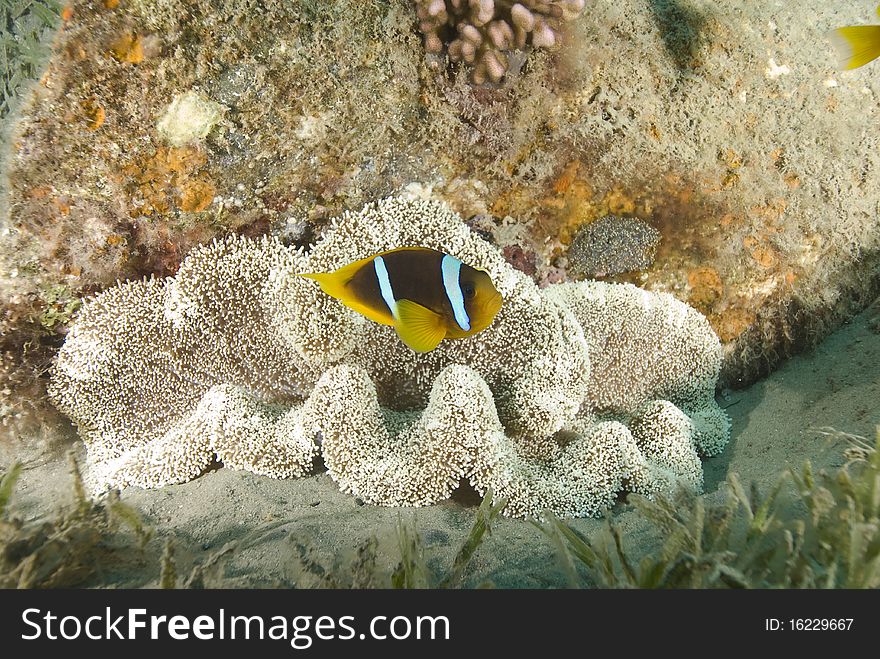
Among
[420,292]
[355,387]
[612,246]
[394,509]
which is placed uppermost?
[612,246]

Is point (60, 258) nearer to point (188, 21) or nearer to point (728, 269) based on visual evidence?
point (188, 21)

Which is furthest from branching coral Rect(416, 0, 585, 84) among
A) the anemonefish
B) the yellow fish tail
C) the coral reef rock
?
the yellow fish tail

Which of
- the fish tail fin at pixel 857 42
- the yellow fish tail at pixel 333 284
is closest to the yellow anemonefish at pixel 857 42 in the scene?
the fish tail fin at pixel 857 42

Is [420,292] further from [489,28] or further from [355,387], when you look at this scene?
[489,28]

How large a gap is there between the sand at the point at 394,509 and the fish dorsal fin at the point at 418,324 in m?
0.72

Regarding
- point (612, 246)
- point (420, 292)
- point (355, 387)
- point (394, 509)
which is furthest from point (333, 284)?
point (612, 246)

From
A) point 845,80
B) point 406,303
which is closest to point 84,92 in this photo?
point 406,303

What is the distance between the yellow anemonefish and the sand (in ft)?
5.35

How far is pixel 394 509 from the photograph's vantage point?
2367 mm

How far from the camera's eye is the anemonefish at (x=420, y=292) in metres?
1.82

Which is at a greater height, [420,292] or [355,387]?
[420,292]

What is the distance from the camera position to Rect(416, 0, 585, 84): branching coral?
2549 millimetres

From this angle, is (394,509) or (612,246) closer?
(394,509)

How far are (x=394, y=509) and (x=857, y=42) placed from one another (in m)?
2.79
